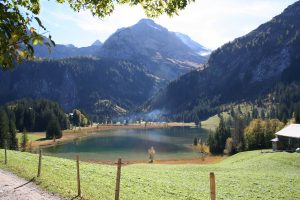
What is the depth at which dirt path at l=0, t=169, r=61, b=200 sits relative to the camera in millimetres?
24047

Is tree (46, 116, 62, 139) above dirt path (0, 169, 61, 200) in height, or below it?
above

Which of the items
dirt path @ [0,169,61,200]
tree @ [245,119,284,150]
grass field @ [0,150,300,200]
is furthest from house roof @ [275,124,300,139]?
dirt path @ [0,169,61,200]

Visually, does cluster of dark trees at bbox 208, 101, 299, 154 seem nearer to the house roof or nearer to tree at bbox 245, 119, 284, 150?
tree at bbox 245, 119, 284, 150

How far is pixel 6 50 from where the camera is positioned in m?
8.44

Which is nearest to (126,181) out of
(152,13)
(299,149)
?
(152,13)

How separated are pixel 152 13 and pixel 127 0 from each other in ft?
3.92

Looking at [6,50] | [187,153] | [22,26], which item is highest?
[22,26]

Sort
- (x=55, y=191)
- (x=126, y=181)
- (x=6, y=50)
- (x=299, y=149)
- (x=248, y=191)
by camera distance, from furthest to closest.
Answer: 1. (x=299, y=149)
2. (x=248, y=191)
3. (x=126, y=181)
4. (x=55, y=191)
5. (x=6, y=50)

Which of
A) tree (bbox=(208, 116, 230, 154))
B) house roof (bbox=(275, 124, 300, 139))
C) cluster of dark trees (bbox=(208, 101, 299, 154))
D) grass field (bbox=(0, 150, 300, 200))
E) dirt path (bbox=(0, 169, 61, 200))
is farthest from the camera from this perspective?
tree (bbox=(208, 116, 230, 154))

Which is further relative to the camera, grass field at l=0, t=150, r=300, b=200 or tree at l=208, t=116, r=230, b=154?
tree at l=208, t=116, r=230, b=154

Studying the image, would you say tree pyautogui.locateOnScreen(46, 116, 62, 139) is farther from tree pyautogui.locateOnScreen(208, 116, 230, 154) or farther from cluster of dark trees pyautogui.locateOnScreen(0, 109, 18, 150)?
tree pyautogui.locateOnScreen(208, 116, 230, 154)

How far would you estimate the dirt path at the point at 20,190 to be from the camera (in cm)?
2405

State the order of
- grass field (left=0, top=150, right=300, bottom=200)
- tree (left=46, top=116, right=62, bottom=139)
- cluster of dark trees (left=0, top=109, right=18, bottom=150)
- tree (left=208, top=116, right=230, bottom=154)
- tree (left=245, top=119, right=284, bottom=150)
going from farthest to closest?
tree (left=46, top=116, right=62, bottom=139) → tree (left=208, top=116, right=230, bottom=154) → tree (left=245, top=119, right=284, bottom=150) → cluster of dark trees (left=0, top=109, right=18, bottom=150) → grass field (left=0, top=150, right=300, bottom=200)

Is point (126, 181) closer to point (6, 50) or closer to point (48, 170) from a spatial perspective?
point (48, 170)
